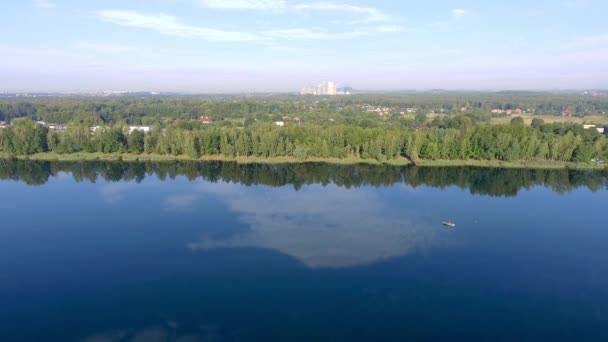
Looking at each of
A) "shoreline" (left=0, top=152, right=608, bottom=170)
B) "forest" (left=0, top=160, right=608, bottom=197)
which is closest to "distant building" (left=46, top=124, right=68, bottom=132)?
"shoreline" (left=0, top=152, right=608, bottom=170)

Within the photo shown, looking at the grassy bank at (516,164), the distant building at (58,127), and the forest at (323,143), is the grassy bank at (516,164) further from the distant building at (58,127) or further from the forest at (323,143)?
the distant building at (58,127)

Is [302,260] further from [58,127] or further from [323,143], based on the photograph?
[58,127]

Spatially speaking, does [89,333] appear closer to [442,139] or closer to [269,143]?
[269,143]

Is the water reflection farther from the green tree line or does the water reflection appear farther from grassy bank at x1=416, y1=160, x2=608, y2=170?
grassy bank at x1=416, y1=160, x2=608, y2=170

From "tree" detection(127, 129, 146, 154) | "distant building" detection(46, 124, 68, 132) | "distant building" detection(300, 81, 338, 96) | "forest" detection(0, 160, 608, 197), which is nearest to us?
"forest" detection(0, 160, 608, 197)

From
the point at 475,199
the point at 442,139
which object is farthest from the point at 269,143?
the point at 475,199

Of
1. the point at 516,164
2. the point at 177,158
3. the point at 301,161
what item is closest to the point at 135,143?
the point at 177,158
